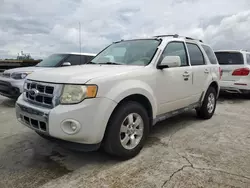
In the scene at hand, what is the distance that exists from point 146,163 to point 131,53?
1.83m

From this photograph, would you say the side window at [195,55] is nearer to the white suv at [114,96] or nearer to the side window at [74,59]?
the white suv at [114,96]

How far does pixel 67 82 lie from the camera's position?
2639 millimetres

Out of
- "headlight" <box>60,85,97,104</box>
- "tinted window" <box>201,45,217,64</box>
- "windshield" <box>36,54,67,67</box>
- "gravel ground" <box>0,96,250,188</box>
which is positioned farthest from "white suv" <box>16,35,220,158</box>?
"windshield" <box>36,54,67,67</box>

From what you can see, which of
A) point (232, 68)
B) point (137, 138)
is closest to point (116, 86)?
point (137, 138)

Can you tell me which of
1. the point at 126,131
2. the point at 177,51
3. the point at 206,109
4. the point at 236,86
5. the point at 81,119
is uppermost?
the point at 177,51

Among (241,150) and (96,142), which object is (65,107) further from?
(241,150)

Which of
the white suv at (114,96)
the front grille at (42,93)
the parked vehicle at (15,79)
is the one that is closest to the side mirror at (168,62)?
the white suv at (114,96)

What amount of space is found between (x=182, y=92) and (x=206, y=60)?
4.50 feet

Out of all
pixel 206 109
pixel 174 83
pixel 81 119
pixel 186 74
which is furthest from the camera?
pixel 206 109

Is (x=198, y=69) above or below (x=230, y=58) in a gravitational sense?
below

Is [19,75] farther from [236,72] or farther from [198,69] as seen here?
[236,72]

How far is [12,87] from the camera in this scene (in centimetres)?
618

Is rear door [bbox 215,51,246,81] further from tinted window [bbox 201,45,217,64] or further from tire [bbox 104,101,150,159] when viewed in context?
tire [bbox 104,101,150,159]

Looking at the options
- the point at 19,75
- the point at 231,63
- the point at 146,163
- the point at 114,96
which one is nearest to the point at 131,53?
the point at 114,96
